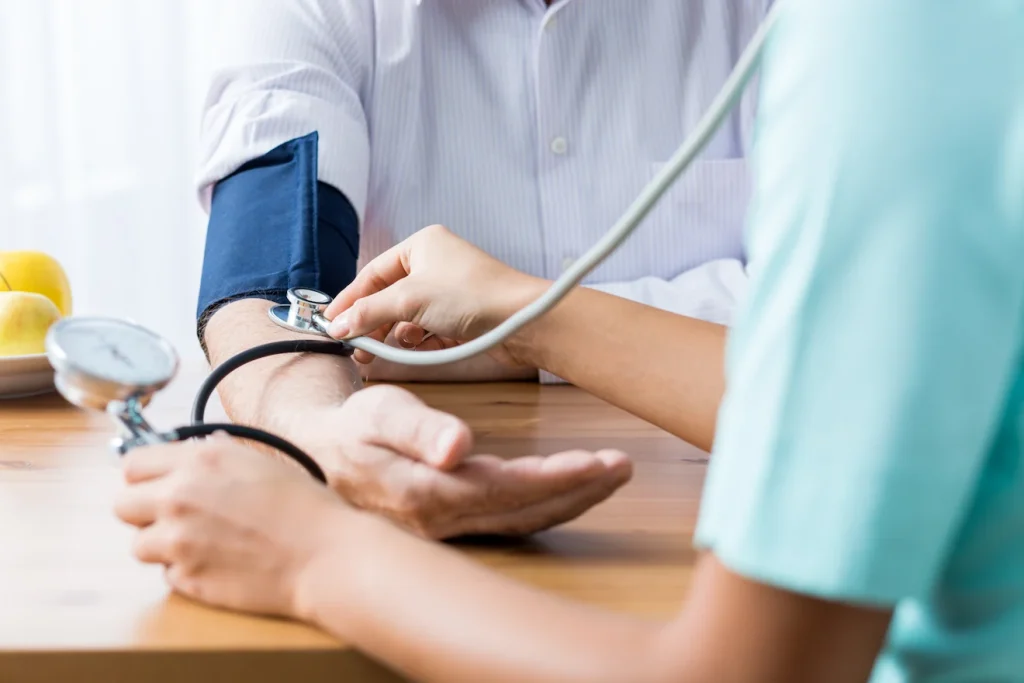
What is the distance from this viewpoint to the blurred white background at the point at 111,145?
2.34m

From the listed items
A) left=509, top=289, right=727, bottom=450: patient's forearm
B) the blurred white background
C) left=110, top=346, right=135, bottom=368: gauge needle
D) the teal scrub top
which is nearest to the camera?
the teal scrub top

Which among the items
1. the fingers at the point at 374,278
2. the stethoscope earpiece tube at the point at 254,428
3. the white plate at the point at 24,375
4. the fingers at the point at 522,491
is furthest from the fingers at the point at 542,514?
the white plate at the point at 24,375

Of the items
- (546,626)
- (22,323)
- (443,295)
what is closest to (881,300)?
(546,626)

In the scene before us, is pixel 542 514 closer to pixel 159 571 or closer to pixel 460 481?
pixel 460 481

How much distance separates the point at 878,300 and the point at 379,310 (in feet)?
1.76

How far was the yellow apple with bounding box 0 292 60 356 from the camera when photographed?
1.08 m

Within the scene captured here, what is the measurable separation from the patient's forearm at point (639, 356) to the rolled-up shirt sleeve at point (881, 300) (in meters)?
0.39

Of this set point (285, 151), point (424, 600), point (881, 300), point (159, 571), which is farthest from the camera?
point (285, 151)

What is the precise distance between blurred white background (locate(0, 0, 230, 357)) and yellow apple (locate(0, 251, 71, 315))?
1.13 m

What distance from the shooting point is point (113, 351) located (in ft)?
2.04

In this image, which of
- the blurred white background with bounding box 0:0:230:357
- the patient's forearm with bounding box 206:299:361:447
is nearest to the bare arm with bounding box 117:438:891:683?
the patient's forearm with bounding box 206:299:361:447

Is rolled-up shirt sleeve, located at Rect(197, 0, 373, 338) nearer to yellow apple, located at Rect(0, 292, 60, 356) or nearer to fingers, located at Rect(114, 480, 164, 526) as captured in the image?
yellow apple, located at Rect(0, 292, 60, 356)

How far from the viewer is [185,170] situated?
2420mm

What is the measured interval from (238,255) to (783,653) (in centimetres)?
81
